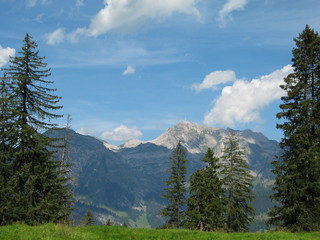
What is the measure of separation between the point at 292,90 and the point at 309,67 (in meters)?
2.19

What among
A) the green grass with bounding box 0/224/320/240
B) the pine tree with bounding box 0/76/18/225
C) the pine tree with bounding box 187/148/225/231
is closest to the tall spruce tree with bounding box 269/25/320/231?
the green grass with bounding box 0/224/320/240

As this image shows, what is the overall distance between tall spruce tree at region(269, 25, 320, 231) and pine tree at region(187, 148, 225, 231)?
49.6 feet

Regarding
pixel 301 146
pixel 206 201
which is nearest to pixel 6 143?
pixel 301 146

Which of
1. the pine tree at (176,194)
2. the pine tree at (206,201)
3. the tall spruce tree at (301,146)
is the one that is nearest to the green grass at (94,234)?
the tall spruce tree at (301,146)

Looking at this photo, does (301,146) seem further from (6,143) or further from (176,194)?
(176,194)

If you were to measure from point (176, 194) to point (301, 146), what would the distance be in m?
27.5

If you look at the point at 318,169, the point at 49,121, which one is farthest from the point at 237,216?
the point at 49,121

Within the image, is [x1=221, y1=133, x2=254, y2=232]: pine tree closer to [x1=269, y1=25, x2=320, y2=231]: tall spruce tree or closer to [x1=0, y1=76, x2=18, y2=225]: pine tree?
[x1=269, y1=25, x2=320, y2=231]: tall spruce tree

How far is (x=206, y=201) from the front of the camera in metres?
40.7

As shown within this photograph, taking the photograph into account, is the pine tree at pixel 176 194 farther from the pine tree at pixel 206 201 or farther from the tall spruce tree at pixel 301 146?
the tall spruce tree at pixel 301 146

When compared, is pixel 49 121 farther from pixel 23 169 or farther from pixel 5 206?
pixel 5 206

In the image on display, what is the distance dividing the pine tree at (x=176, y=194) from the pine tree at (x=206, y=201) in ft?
11.5

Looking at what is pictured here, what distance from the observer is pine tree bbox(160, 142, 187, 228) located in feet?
150

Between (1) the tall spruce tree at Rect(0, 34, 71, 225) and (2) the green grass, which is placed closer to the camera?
(2) the green grass
